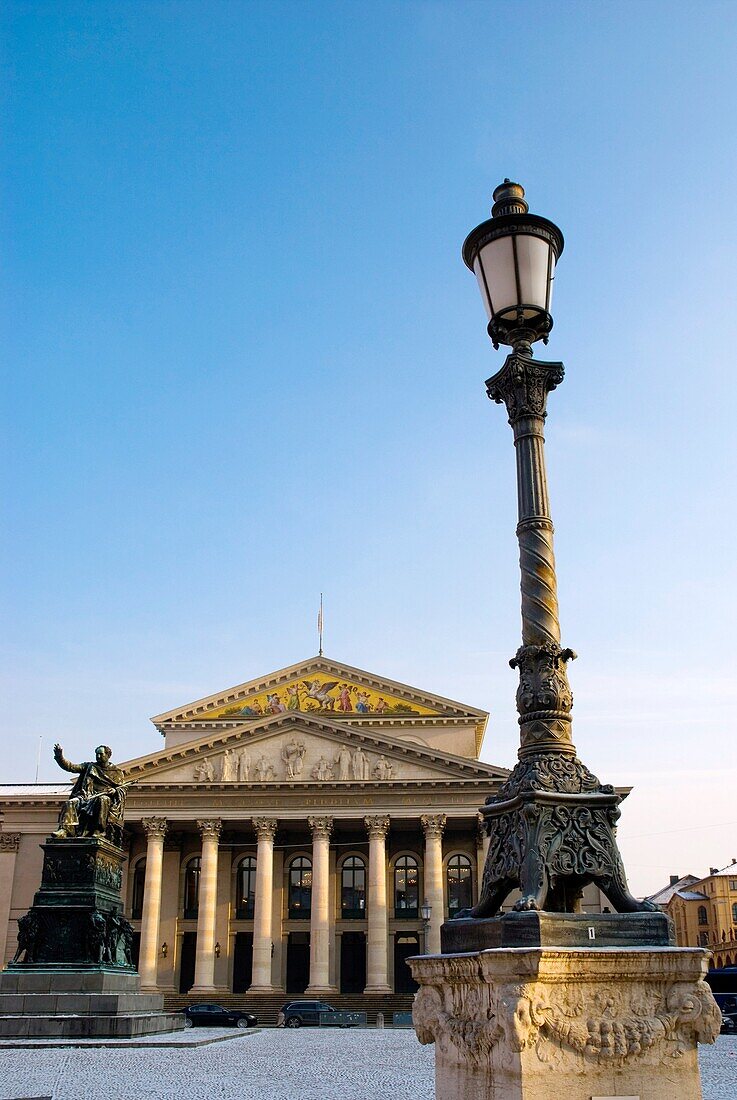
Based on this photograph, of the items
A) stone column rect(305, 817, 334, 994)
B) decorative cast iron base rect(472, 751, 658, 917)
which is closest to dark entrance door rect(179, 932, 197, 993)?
stone column rect(305, 817, 334, 994)

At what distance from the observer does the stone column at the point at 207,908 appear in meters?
49.3

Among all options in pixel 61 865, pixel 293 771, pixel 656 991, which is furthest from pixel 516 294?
pixel 293 771

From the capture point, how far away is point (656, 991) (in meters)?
4.52

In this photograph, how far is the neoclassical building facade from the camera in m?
50.6

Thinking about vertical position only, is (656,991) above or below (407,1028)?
above

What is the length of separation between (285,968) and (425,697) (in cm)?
1714

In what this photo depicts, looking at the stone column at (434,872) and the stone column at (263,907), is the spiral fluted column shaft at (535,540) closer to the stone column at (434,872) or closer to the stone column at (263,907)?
the stone column at (434,872)

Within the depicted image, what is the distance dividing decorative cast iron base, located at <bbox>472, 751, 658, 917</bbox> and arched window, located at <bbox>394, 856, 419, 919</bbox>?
2062 inches

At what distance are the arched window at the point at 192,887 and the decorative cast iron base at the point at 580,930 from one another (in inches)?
2131

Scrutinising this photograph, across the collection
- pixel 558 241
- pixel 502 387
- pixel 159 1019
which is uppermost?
pixel 558 241

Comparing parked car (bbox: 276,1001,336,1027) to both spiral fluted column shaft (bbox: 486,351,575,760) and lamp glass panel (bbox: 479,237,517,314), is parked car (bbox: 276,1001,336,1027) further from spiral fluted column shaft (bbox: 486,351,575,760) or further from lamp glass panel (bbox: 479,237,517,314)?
lamp glass panel (bbox: 479,237,517,314)

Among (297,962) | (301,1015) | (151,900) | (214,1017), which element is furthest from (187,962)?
(301,1015)

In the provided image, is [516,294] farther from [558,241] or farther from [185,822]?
[185,822]

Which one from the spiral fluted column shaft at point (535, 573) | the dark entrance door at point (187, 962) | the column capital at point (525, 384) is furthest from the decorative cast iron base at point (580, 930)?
the dark entrance door at point (187, 962)
